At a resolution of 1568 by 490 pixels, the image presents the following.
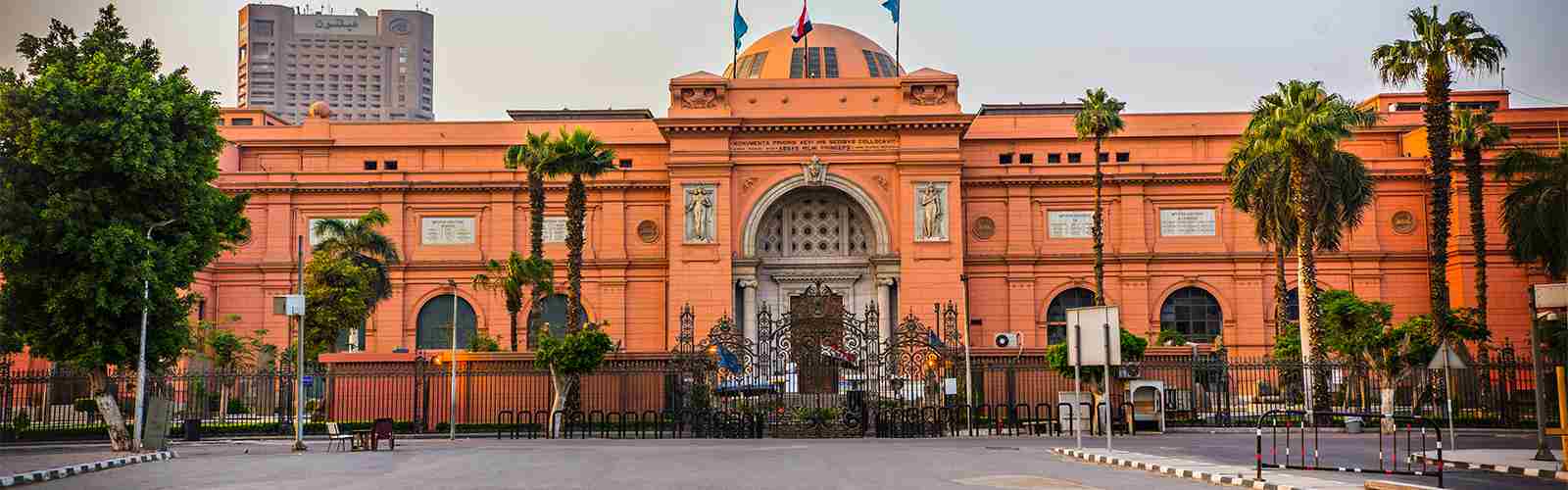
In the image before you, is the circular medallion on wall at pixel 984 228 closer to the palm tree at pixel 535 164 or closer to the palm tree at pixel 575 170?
the palm tree at pixel 575 170

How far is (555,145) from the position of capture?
1777 inches

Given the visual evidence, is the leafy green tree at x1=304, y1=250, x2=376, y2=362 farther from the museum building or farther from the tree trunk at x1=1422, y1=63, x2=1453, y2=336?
the tree trunk at x1=1422, y1=63, x2=1453, y2=336

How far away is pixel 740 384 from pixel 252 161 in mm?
31707

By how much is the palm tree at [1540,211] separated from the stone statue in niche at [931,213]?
19096 mm

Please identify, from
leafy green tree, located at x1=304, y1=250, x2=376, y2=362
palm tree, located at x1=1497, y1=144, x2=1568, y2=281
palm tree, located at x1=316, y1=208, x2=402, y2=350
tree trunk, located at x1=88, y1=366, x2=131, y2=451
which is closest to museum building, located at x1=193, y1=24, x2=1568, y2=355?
palm tree, located at x1=316, y1=208, x2=402, y2=350

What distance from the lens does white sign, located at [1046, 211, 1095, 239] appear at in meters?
58.2

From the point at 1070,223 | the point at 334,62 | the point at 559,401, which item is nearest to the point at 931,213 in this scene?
the point at 1070,223

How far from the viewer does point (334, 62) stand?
15088cm

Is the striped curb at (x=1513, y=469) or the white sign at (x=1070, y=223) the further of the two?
the white sign at (x=1070, y=223)

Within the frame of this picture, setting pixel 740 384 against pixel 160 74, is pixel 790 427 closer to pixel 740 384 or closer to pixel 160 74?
pixel 740 384

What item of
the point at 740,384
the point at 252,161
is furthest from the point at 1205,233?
the point at 252,161

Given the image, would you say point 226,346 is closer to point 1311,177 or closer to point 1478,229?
point 1311,177

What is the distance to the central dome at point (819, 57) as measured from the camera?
6284 cm

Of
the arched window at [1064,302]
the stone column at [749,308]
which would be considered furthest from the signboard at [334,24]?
the arched window at [1064,302]
